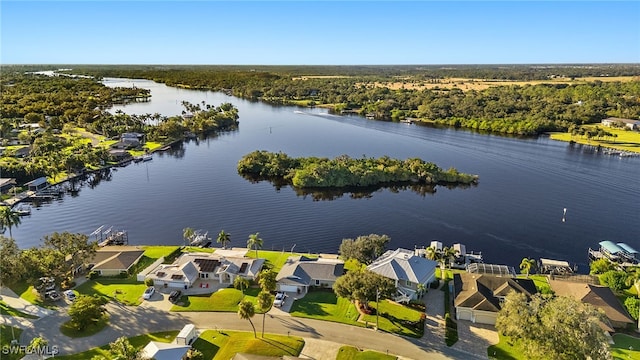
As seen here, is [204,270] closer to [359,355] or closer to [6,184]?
[359,355]

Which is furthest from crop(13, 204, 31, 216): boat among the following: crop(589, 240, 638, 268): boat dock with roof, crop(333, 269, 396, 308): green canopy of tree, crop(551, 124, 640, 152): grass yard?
crop(551, 124, 640, 152): grass yard

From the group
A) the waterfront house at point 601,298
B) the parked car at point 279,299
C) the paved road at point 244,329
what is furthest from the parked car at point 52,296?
the waterfront house at point 601,298

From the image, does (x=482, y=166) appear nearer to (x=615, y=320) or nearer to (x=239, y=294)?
(x=615, y=320)

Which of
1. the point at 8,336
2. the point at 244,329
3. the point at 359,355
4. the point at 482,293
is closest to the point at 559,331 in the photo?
the point at 482,293

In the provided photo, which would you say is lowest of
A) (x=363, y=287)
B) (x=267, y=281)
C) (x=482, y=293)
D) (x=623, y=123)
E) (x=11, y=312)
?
(x=11, y=312)

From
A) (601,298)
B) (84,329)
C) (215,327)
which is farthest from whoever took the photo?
(601,298)

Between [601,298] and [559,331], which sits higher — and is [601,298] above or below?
below

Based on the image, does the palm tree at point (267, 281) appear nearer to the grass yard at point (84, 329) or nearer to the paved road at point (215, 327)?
the paved road at point (215, 327)
